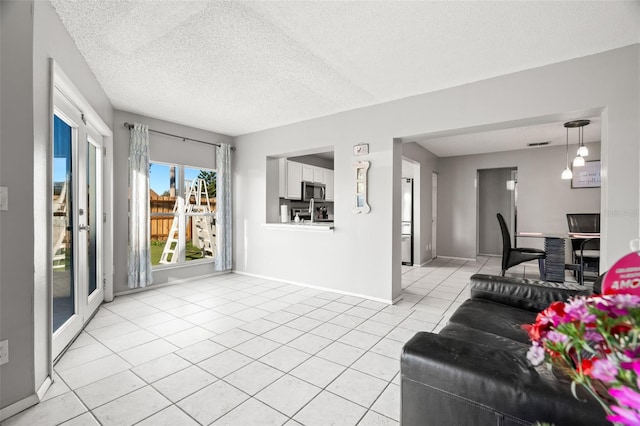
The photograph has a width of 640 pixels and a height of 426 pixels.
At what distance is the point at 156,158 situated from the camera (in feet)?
14.7

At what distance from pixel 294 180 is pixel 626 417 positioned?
6225mm

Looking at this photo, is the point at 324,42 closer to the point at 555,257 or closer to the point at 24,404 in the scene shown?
the point at 24,404

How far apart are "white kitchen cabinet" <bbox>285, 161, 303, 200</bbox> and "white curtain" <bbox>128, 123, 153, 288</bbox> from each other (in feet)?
9.16

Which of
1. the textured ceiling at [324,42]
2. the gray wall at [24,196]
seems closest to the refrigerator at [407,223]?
the textured ceiling at [324,42]

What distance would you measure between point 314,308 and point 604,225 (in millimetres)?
2960

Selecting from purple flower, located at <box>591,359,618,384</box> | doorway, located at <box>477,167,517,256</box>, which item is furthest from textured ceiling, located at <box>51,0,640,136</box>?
doorway, located at <box>477,167,517,256</box>

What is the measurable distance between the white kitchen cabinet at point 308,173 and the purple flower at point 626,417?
6.45m

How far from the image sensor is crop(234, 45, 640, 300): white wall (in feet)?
8.02

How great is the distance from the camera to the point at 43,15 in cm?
191

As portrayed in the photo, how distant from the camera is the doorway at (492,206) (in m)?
7.54

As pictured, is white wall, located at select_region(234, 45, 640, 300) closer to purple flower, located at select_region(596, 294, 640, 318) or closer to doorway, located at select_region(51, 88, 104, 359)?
doorway, located at select_region(51, 88, 104, 359)

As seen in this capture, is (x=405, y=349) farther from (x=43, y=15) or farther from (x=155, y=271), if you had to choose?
(x=155, y=271)

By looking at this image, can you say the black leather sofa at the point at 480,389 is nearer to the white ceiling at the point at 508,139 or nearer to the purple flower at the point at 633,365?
the purple flower at the point at 633,365

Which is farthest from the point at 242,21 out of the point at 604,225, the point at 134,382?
the point at 604,225
